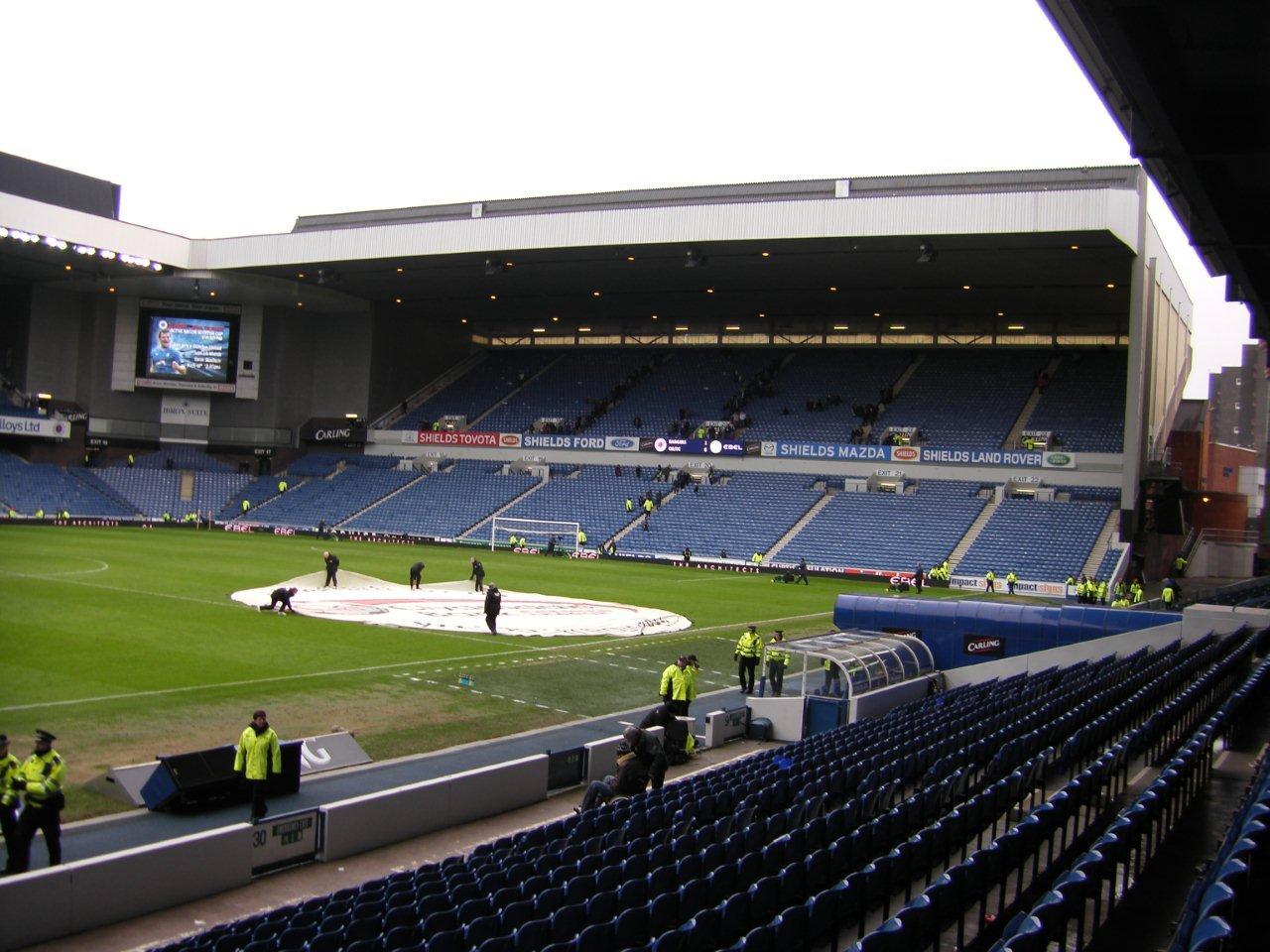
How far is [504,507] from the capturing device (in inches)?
2562

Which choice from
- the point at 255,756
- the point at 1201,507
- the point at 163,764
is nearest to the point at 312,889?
the point at 255,756

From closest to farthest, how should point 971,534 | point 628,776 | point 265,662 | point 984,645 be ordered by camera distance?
point 628,776 < point 265,662 < point 984,645 < point 971,534

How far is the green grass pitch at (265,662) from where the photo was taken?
59.7 feet

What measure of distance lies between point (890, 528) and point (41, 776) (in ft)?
157

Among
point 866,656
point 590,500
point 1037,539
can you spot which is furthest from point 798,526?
point 866,656

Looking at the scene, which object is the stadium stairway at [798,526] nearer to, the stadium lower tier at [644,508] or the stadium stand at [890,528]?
the stadium lower tier at [644,508]

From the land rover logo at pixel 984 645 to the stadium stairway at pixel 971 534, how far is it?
27.3 meters

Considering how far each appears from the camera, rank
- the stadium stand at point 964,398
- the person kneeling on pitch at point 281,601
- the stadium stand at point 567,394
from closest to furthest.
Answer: the person kneeling on pitch at point 281,601 → the stadium stand at point 964,398 → the stadium stand at point 567,394

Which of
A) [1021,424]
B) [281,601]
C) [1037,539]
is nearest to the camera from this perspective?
[281,601]

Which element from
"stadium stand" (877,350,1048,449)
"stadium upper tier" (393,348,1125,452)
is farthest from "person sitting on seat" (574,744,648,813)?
"stadium stand" (877,350,1048,449)

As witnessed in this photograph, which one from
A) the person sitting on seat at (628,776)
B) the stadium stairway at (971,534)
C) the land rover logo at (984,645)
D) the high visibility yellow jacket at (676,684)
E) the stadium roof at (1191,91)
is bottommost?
the person sitting on seat at (628,776)

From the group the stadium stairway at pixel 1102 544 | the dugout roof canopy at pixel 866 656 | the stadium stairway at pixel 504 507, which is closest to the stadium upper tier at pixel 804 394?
the stadium stairway at pixel 1102 544

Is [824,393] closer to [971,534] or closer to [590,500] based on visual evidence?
[590,500]

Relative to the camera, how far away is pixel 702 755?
18.9m
